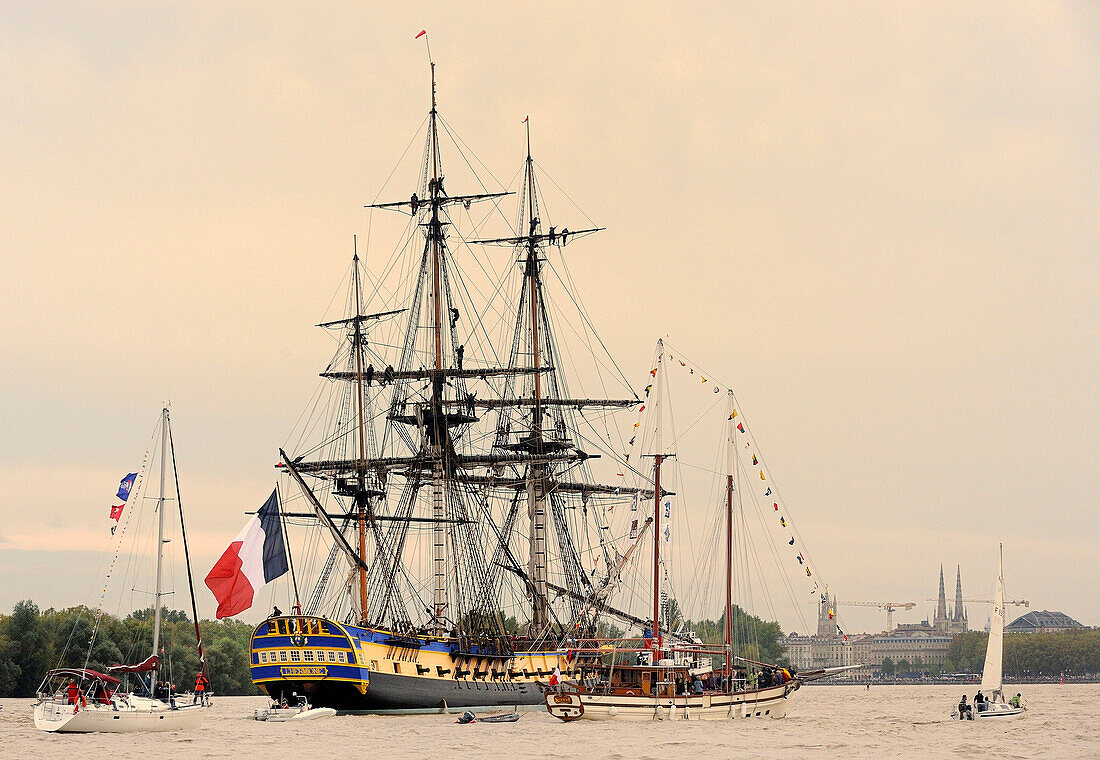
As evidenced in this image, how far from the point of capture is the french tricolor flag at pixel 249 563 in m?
77.9

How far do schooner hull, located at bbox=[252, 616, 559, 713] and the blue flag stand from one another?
44.0ft

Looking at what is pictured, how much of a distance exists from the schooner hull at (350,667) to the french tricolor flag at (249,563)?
6.47 m

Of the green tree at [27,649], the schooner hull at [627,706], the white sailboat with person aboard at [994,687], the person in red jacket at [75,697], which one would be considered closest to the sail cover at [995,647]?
the white sailboat with person aboard at [994,687]

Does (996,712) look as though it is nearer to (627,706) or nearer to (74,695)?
(627,706)

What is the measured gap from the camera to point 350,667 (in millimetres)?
85938

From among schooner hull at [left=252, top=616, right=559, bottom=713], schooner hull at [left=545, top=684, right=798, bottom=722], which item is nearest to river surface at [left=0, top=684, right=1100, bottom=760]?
schooner hull at [left=545, top=684, right=798, bottom=722]

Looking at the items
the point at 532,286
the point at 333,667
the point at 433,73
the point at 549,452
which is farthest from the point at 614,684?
the point at 433,73

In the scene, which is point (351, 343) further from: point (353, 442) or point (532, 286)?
point (532, 286)

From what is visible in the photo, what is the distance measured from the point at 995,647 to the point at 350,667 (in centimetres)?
4879

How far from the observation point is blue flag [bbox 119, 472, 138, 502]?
78.6 m

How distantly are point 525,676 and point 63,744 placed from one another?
141 feet

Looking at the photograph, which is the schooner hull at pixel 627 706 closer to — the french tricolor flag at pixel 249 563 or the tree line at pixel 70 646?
the french tricolor flag at pixel 249 563

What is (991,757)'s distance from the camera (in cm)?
6744

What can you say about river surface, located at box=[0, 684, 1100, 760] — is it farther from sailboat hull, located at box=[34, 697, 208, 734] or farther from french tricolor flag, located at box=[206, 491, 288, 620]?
french tricolor flag, located at box=[206, 491, 288, 620]
